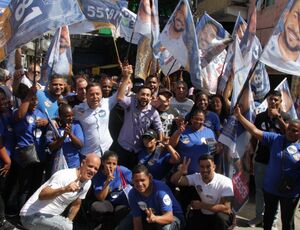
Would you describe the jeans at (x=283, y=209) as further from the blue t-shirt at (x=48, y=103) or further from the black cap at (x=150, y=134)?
the blue t-shirt at (x=48, y=103)

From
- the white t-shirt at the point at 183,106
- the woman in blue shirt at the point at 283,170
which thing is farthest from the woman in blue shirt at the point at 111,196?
the woman in blue shirt at the point at 283,170

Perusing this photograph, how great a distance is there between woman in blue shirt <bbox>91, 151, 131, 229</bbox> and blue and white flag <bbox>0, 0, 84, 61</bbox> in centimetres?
156

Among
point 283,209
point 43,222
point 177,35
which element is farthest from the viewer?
point 177,35

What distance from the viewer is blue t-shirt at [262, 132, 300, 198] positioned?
4.29m

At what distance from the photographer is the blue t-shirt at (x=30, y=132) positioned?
4922mm

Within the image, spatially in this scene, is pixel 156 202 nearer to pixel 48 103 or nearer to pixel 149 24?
pixel 48 103

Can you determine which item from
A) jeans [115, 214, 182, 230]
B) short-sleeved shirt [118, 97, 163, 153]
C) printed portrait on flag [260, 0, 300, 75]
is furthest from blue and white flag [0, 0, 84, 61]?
jeans [115, 214, 182, 230]

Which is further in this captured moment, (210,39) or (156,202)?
(210,39)

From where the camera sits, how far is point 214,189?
437 centimetres

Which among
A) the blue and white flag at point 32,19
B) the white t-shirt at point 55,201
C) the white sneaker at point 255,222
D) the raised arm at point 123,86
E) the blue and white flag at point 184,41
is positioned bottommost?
the white sneaker at point 255,222

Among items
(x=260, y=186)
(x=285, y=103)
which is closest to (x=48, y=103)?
(x=260, y=186)

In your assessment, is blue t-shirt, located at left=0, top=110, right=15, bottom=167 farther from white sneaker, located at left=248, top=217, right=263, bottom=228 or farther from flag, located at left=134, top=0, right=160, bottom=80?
white sneaker, located at left=248, top=217, right=263, bottom=228

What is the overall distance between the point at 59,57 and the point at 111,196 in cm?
342

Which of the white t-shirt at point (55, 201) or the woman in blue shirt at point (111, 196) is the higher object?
the white t-shirt at point (55, 201)
